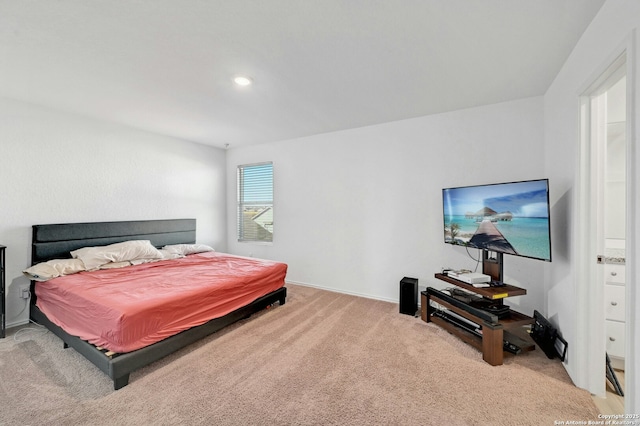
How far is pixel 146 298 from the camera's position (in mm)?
2094

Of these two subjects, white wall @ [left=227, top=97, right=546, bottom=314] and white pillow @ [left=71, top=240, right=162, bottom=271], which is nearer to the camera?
white wall @ [left=227, top=97, right=546, bottom=314]

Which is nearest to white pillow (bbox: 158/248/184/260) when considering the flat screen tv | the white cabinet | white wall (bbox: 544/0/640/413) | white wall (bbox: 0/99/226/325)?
white wall (bbox: 0/99/226/325)

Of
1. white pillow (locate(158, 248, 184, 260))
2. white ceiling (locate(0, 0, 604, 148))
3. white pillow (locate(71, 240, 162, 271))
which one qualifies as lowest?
white pillow (locate(158, 248, 184, 260))

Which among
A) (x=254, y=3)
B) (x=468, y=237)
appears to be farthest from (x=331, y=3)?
(x=468, y=237)

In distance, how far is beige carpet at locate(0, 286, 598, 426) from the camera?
1570mm

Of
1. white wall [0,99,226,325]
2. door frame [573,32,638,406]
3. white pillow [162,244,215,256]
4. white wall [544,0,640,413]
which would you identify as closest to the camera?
white wall [544,0,640,413]

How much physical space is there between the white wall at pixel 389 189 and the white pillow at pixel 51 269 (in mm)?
2555

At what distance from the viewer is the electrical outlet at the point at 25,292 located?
9.21 feet

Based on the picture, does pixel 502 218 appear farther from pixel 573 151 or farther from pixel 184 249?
pixel 184 249

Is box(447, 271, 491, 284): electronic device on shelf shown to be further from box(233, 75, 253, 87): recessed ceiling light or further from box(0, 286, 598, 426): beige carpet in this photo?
box(233, 75, 253, 87): recessed ceiling light

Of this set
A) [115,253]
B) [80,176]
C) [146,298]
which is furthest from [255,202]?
[146,298]

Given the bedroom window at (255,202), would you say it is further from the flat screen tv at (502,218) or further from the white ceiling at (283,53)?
the flat screen tv at (502,218)

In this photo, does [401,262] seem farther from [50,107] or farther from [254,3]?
[50,107]

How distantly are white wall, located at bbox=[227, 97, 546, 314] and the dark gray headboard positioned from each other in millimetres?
1440
